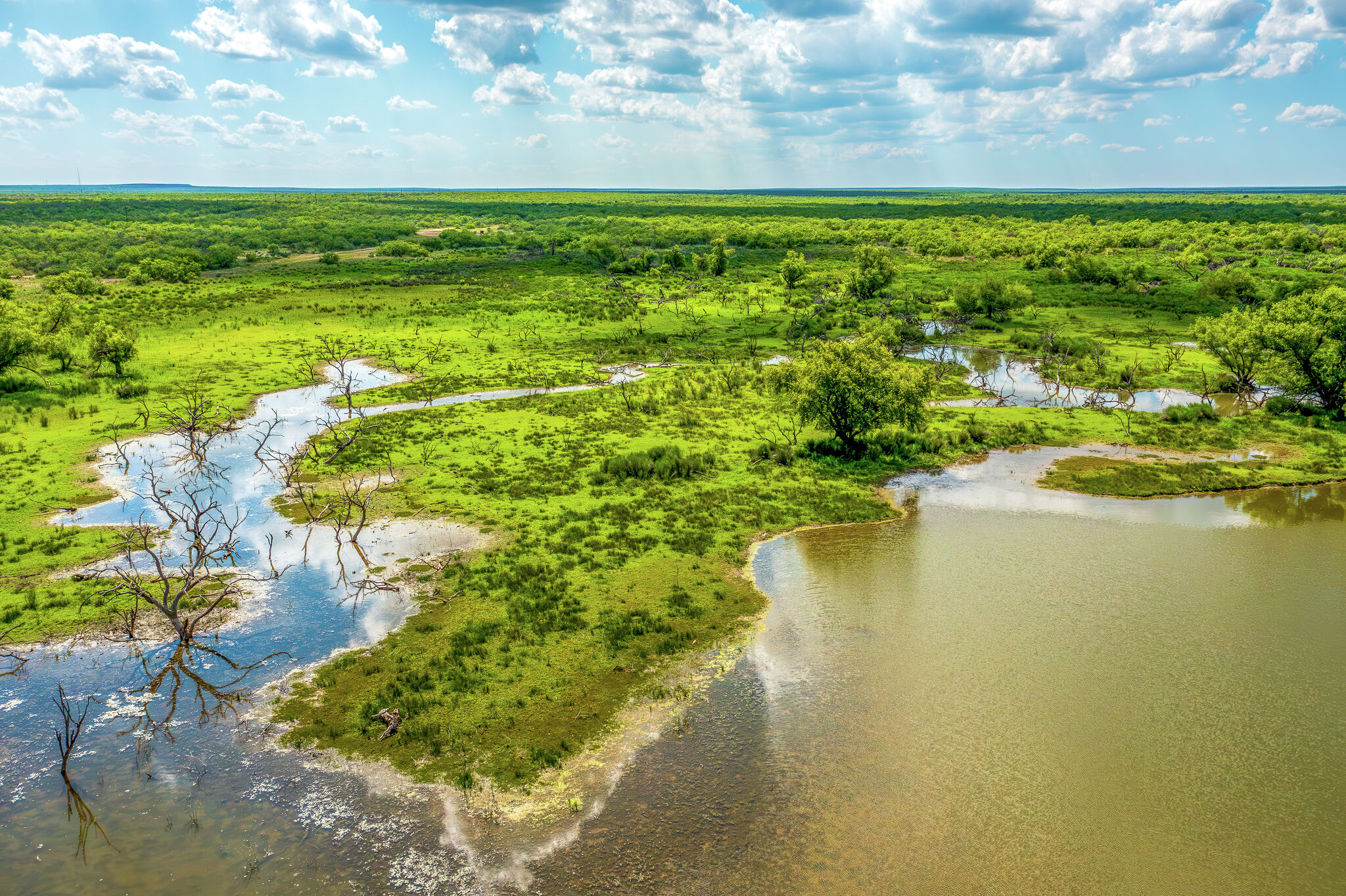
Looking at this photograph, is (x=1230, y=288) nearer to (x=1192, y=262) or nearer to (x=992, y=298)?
(x=1192, y=262)

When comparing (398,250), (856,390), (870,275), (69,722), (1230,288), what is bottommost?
(69,722)

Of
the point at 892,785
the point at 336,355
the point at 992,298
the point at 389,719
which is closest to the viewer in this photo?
the point at 892,785

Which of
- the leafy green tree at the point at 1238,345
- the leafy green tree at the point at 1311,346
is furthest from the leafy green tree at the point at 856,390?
the leafy green tree at the point at 1238,345

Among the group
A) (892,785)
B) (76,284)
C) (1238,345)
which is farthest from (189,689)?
(76,284)

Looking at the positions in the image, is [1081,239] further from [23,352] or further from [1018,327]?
[23,352]

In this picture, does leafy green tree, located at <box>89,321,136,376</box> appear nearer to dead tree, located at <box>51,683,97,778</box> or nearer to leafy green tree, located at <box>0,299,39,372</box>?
leafy green tree, located at <box>0,299,39,372</box>

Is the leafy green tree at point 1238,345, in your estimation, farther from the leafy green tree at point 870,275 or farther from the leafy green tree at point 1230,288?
the leafy green tree at point 870,275

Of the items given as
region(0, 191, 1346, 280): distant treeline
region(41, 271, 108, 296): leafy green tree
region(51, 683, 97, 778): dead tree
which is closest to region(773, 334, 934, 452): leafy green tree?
region(51, 683, 97, 778): dead tree
